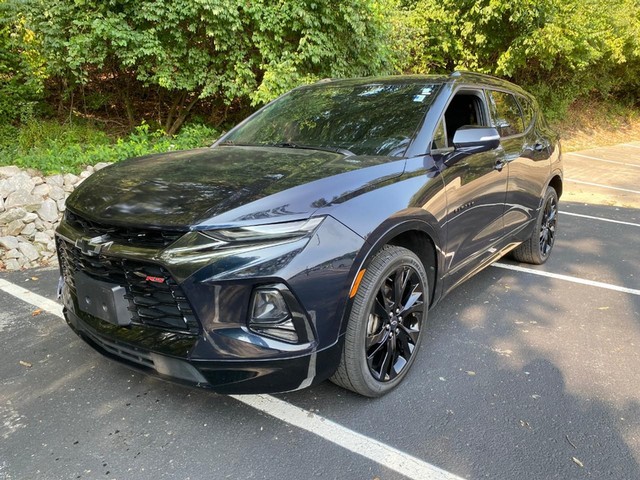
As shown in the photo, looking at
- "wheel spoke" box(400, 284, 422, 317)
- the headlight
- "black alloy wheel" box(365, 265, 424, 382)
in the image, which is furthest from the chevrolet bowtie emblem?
"wheel spoke" box(400, 284, 422, 317)

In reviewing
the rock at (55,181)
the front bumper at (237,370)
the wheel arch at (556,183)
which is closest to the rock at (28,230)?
the rock at (55,181)

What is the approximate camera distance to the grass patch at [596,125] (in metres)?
17.9

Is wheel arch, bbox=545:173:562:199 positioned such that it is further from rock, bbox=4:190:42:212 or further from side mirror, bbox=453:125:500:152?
rock, bbox=4:190:42:212

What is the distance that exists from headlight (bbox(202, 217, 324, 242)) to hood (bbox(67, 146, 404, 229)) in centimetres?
5

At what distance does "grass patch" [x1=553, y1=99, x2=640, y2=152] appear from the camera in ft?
58.7

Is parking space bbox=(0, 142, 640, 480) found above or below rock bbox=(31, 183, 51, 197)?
below

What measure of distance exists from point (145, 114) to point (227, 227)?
8509mm

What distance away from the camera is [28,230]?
512cm

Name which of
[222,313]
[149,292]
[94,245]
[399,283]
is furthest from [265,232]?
[399,283]

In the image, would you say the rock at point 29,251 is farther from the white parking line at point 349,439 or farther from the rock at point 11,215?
the white parking line at point 349,439

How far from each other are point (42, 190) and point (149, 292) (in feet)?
12.9

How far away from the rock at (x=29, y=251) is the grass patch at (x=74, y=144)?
919 millimetres

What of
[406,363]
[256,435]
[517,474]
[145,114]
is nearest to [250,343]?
[256,435]

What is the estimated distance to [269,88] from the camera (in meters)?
7.41
